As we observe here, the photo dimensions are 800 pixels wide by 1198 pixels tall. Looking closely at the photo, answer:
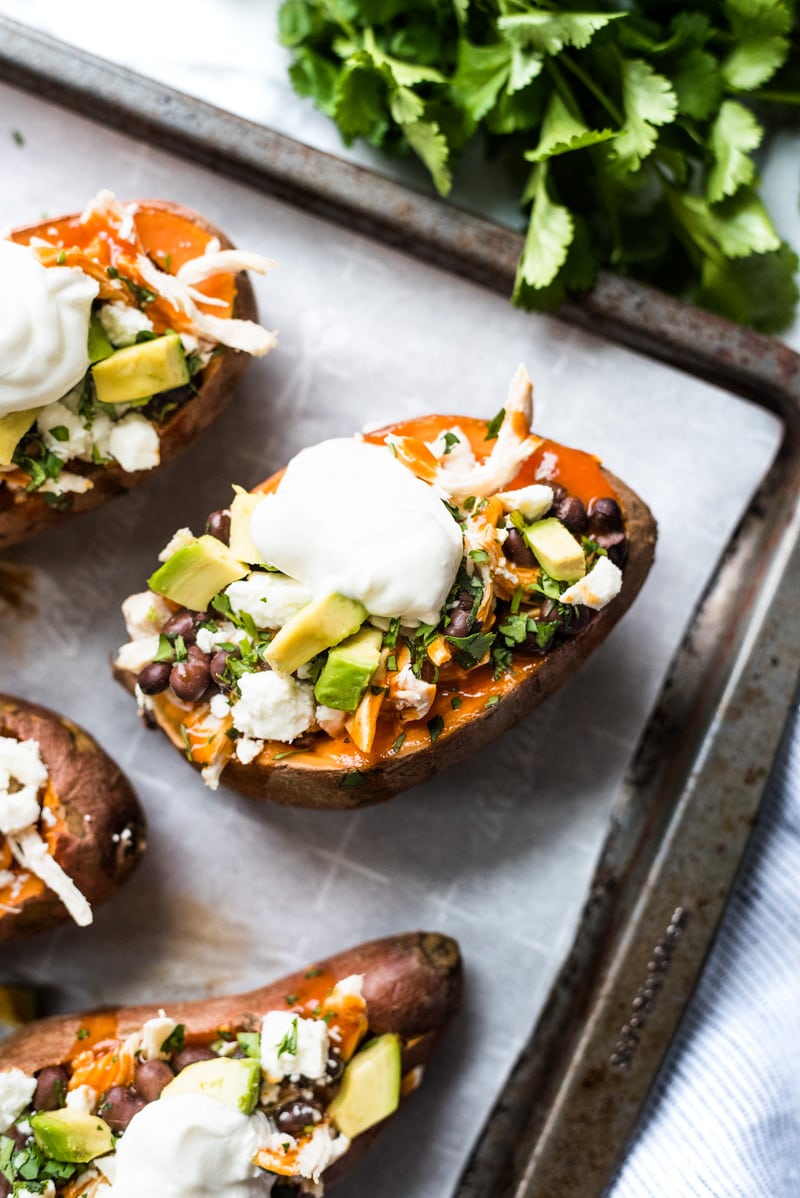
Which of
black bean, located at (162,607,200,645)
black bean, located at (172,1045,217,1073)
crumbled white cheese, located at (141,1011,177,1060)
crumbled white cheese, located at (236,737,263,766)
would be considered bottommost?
black bean, located at (172,1045,217,1073)

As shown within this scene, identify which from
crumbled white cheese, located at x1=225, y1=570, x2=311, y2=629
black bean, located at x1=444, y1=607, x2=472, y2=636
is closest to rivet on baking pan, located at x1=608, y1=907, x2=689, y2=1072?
black bean, located at x1=444, y1=607, x2=472, y2=636

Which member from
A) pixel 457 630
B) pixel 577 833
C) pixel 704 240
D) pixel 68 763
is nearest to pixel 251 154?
pixel 704 240

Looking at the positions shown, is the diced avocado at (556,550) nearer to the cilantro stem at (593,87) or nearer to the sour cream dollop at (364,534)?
the sour cream dollop at (364,534)

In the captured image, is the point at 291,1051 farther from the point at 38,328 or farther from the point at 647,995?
the point at 38,328

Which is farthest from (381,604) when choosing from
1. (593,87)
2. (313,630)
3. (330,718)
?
(593,87)

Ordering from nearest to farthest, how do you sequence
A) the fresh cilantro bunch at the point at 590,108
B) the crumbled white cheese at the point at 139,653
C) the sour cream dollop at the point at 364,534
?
the sour cream dollop at the point at 364,534 < the crumbled white cheese at the point at 139,653 < the fresh cilantro bunch at the point at 590,108

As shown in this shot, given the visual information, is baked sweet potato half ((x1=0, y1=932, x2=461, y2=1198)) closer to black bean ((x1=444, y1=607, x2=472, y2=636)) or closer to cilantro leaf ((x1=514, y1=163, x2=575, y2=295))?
black bean ((x1=444, y1=607, x2=472, y2=636))

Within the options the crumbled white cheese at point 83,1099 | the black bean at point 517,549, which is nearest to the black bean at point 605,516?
the black bean at point 517,549
